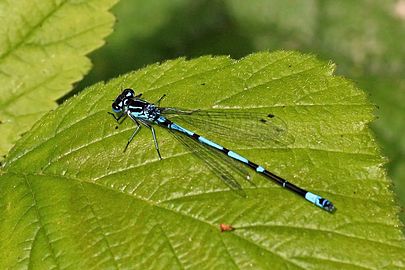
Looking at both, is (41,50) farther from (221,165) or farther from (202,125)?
(221,165)

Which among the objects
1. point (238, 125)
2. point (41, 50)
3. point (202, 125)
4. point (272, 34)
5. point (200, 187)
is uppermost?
point (272, 34)

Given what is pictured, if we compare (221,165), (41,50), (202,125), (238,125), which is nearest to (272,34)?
(41,50)

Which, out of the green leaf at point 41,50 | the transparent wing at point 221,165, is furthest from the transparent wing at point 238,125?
the green leaf at point 41,50

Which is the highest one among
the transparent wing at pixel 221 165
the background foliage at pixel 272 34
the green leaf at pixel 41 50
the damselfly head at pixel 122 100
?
the background foliage at pixel 272 34

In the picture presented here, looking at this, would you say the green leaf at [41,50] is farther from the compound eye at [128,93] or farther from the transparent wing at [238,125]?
the transparent wing at [238,125]

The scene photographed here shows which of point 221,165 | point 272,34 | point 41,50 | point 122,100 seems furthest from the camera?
point 272,34

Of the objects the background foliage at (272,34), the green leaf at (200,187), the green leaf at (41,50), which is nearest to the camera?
the green leaf at (200,187)
